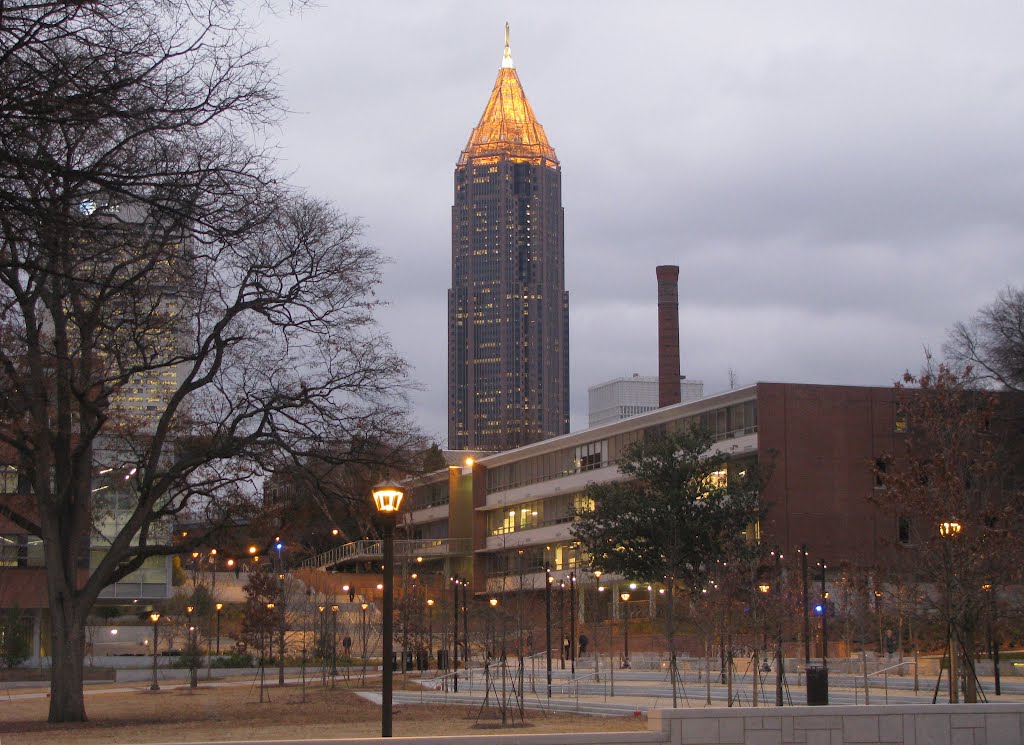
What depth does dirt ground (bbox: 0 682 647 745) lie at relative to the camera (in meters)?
25.2

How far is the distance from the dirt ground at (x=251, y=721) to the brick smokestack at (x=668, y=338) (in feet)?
226

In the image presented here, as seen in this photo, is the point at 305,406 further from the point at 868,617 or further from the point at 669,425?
the point at 669,425

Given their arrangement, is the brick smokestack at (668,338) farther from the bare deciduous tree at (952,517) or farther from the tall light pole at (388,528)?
the tall light pole at (388,528)

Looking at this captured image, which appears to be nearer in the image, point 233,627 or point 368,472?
point 368,472

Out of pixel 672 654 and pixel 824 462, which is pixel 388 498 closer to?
pixel 672 654

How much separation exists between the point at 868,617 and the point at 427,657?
2312 cm

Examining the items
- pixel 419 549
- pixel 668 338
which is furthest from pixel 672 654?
pixel 668 338

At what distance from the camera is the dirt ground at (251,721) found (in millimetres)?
25172

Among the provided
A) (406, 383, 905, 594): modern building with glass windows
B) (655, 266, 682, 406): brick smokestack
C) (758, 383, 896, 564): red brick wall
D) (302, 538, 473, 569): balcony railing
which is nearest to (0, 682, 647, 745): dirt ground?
(406, 383, 905, 594): modern building with glass windows

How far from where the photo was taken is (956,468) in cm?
2902

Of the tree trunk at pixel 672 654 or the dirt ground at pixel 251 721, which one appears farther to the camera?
the tree trunk at pixel 672 654

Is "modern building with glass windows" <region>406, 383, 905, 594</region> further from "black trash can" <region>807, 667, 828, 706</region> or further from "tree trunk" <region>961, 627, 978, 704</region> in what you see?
"black trash can" <region>807, 667, 828, 706</region>

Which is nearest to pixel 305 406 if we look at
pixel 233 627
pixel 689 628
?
pixel 689 628

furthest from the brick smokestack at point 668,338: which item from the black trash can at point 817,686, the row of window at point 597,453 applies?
the black trash can at point 817,686
